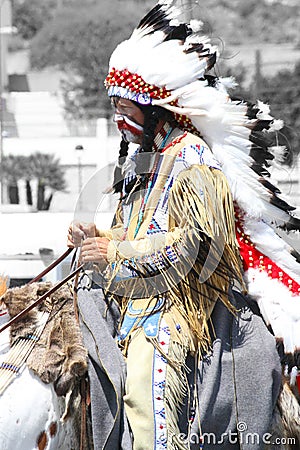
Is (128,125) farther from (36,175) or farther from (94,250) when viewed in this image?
(36,175)

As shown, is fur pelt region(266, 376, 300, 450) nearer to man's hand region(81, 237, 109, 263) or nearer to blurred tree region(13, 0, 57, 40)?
man's hand region(81, 237, 109, 263)

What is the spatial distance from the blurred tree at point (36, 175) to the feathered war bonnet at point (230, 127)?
289 inches

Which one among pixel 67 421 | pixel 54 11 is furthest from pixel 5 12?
pixel 54 11

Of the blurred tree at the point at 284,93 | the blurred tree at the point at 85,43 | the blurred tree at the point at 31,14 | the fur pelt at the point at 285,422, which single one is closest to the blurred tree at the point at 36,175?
the fur pelt at the point at 285,422

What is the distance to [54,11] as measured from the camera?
105ft

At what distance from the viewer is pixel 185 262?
9.06 ft

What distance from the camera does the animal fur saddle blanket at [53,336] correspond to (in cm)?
264

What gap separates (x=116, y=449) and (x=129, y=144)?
4.24 ft

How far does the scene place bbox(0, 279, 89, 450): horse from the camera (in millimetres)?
2555

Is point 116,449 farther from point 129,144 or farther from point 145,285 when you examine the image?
point 129,144

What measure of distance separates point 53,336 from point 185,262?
55 cm

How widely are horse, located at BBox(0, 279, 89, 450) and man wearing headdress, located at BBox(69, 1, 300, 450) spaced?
9 centimetres
